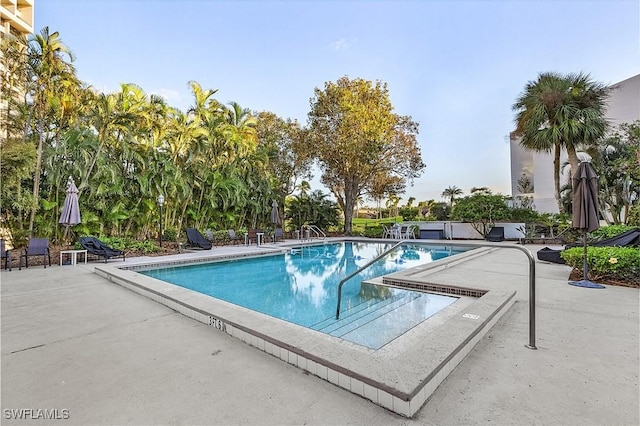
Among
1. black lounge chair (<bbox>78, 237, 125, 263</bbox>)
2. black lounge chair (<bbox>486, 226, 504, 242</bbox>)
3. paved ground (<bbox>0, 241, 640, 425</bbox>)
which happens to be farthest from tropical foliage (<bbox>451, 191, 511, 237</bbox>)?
black lounge chair (<bbox>78, 237, 125, 263</bbox>)

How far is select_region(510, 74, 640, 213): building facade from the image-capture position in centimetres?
1808

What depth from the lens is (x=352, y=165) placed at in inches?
682

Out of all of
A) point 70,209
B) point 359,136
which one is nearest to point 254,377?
point 70,209

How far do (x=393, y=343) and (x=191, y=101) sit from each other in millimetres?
14857

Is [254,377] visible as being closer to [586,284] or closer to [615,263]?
[586,284]

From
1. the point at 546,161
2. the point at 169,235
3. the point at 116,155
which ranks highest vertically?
the point at 546,161

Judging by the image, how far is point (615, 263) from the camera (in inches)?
214

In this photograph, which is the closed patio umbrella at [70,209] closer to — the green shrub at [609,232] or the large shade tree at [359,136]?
the large shade tree at [359,136]

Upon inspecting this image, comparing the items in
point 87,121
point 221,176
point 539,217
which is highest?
point 87,121

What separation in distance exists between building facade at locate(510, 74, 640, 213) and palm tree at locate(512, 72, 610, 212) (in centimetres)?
231

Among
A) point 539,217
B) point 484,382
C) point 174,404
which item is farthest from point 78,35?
point 539,217

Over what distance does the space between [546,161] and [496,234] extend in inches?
448

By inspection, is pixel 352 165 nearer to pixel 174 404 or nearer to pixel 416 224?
pixel 416 224

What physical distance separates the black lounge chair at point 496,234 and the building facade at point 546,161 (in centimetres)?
478
